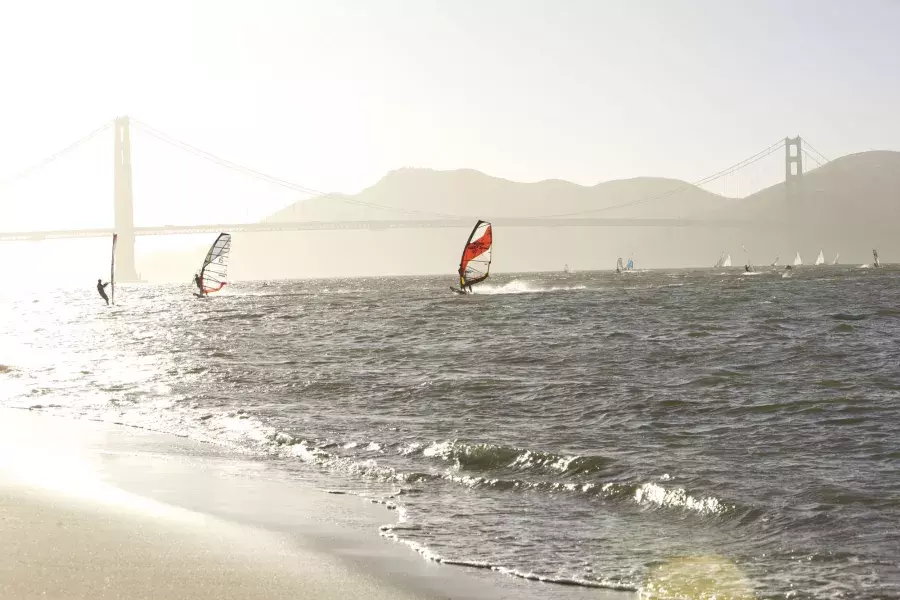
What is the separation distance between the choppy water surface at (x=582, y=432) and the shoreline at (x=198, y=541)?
1.27 feet

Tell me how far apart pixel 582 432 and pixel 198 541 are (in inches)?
223

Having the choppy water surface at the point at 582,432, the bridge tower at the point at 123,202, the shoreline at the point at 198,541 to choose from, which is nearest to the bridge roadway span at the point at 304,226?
the bridge tower at the point at 123,202

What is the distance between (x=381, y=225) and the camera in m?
119

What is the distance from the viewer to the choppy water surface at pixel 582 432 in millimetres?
6141

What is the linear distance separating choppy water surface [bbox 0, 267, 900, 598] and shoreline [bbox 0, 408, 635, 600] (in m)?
0.39

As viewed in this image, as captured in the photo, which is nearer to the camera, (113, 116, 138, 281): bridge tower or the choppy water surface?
the choppy water surface

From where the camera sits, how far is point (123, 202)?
111438mm

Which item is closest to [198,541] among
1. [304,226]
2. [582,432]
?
[582,432]

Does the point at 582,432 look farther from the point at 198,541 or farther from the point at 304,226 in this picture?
the point at 304,226

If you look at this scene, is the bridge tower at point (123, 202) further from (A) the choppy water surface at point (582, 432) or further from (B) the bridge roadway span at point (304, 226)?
(A) the choppy water surface at point (582, 432)

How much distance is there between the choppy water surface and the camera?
614 cm

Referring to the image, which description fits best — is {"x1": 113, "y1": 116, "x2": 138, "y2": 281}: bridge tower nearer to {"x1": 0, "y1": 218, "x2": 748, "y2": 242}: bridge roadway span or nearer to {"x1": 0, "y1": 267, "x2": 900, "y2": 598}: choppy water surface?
{"x1": 0, "y1": 218, "x2": 748, "y2": 242}: bridge roadway span

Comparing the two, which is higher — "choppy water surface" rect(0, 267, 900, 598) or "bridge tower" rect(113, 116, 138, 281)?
"bridge tower" rect(113, 116, 138, 281)

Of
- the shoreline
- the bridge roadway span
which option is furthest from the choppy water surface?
the bridge roadway span
